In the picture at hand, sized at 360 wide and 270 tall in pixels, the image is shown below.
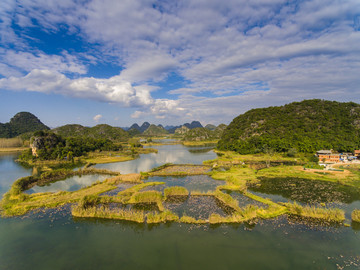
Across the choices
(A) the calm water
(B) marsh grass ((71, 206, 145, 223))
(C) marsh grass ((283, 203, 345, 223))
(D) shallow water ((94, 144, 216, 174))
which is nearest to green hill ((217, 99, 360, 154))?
(D) shallow water ((94, 144, 216, 174))

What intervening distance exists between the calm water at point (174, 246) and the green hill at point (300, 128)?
2120 inches

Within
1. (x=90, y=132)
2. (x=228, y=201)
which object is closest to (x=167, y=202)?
(x=228, y=201)

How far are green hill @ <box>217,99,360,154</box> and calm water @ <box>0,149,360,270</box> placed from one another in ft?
177

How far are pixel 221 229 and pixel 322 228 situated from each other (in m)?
10.5

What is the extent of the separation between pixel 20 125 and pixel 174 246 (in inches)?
7930

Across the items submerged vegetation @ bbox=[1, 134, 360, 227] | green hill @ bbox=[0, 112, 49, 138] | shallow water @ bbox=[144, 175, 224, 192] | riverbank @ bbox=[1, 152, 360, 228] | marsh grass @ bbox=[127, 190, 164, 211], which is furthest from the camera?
green hill @ bbox=[0, 112, 49, 138]

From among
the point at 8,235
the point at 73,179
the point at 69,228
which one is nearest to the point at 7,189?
the point at 73,179

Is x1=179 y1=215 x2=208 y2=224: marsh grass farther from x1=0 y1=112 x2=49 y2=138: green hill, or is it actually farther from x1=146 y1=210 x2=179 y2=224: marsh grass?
x1=0 y1=112 x2=49 y2=138: green hill

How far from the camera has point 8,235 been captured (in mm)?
19156

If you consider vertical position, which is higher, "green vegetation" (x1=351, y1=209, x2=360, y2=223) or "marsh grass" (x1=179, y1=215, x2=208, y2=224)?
"marsh grass" (x1=179, y1=215, x2=208, y2=224)

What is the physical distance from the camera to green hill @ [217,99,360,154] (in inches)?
2702

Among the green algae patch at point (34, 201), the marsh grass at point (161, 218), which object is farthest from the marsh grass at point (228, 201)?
the green algae patch at point (34, 201)

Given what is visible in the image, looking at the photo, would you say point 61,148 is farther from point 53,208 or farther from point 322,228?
point 322,228

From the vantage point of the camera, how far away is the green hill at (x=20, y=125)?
14170 cm
